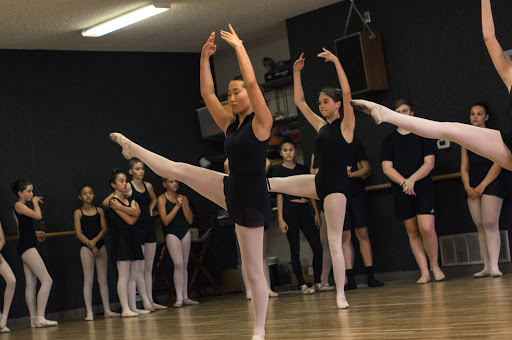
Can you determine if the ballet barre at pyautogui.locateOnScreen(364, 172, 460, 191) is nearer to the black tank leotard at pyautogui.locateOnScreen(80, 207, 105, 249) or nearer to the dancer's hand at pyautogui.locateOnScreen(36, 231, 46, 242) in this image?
the black tank leotard at pyautogui.locateOnScreen(80, 207, 105, 249)

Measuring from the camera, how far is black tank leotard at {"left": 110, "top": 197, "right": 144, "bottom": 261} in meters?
7.18

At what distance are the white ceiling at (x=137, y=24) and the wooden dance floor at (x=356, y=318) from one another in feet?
9.77

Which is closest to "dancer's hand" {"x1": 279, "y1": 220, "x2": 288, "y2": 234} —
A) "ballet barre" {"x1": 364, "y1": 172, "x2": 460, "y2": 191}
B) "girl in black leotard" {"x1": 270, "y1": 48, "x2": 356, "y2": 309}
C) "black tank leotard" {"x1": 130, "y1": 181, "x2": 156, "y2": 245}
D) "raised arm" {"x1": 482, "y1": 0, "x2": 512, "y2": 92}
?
"ballet barre" {"x1": 364, "y1": 172, "x2": 460, "y2": 191}

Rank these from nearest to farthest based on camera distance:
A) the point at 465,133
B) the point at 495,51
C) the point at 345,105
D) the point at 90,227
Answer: the point at 465,133
the point at 495,51
the point at 345,105
the point at 90,227

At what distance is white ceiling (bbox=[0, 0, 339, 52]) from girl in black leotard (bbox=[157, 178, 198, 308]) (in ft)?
5.80

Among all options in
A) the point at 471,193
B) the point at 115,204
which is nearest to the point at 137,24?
the point at 115,204

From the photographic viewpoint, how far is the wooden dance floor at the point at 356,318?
3.40 metres

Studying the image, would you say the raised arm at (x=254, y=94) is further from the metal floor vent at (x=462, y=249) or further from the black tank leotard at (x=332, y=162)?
the metal floor vent at (x=462, y=249)

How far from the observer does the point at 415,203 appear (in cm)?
670

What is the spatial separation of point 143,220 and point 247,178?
168 inches

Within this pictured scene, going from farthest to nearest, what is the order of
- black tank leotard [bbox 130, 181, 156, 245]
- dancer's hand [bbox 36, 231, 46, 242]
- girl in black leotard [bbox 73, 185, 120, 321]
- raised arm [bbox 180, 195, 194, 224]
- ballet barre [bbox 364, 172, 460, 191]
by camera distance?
1. raised arm [bbox 180, 195, 194, 224]
2. dancer's hand [bbox 36, 231, 46, 242]
3. girl in black leotard [bbox 73, 185, 120, 321]
4. black tank leotard [bbox 130, 181, 156, 245]
5. ballet barre [bbox 364, 172, 460, 191]

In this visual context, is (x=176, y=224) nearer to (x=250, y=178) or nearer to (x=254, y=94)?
(x=250, y=178)

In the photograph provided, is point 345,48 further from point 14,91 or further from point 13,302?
point 13,302

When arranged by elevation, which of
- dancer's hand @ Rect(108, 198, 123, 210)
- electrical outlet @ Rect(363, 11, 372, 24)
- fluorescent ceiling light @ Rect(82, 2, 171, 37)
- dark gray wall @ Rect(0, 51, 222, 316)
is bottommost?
dancer's hand @ Rect(108, 198, 123, 210)
